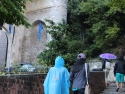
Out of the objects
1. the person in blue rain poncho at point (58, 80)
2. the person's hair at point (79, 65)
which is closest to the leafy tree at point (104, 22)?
the person's hair at point (79, 65)

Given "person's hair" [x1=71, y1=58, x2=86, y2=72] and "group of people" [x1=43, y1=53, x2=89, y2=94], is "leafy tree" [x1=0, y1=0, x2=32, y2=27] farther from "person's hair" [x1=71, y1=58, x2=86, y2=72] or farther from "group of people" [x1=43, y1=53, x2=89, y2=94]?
"person's hair" [x1=71, y1=58, x2=86, y2=72]

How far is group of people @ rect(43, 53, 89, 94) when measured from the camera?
18.7 ft

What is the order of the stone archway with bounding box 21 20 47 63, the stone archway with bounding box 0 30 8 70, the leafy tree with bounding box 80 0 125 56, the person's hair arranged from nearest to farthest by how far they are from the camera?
the person's hair
the leafy tree with bounding box 80 0 125 56
the stone archway with bounding box 21 20 47 63
the stone archway with bounding box 0 30 8 70

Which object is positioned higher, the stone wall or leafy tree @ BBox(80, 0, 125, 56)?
leafy tree @ BBox(80, 0, 125, 56)

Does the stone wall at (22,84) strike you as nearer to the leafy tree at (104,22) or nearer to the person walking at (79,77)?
the person walking at (79,77)

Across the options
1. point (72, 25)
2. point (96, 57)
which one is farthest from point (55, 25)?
point (96, 57)

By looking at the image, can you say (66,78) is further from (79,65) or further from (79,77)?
(79,65)

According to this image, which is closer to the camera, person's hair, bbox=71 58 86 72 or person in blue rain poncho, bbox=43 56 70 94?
person in blue rain poncho, bbox=43 56 70 94

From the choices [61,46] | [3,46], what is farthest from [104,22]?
[3,46]

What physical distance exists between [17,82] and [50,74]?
868mm

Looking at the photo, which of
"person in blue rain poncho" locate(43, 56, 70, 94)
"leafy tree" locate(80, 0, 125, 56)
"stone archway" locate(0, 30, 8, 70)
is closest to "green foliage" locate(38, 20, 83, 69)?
"leafy tree" locate(80, 0, 125, 56)

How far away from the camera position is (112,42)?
1662 centimetres

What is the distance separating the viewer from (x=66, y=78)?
5.87 metres

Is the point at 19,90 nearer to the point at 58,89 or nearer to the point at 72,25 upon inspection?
the point at 58,89
